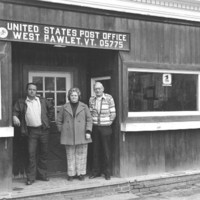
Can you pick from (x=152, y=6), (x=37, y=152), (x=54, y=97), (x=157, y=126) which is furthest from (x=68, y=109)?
(x=152, y=6)

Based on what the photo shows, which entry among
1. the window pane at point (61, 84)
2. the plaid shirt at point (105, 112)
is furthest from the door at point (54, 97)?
the plaid shirt at point (105, 112)

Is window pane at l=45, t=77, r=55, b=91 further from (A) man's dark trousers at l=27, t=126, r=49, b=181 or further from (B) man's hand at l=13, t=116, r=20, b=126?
(B) man's hand at l=13, t=116, r=20, b=126

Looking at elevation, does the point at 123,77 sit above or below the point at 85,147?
above

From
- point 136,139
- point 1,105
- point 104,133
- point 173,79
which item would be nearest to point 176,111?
point 173,79

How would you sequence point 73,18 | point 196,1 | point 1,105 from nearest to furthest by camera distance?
point 1,105 < point 73,18 < point 196,1

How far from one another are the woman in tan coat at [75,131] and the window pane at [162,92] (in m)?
0.98

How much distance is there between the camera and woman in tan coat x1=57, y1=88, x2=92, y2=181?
5.73 meters

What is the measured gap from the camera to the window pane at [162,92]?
20.6 ft

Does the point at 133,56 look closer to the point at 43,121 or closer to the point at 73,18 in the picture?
the point at 73,18

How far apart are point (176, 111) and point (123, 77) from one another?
58.6 inches

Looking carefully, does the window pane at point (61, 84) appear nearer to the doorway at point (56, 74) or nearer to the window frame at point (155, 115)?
the doorway at point (56, 74)

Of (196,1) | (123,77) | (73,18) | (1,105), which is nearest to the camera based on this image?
(1,105)

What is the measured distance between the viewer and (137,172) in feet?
20.4

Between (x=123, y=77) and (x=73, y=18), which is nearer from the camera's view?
(x=73, y=18)
